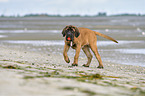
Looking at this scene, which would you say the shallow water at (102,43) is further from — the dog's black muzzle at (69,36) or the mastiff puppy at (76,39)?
the dog's black muzzle at (69,36)

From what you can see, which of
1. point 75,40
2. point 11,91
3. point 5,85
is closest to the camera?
point 11,91

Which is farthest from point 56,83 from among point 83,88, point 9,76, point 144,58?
point 144,58

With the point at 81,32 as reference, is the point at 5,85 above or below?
below

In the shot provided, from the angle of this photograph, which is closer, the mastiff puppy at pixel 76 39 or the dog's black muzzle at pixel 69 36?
the dog's black muzzle at pixel 69 36

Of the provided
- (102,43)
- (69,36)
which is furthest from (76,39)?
(102,43)

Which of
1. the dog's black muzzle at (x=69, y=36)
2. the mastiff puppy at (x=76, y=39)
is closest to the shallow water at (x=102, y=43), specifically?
the mastiff puppy at (x=76, y=39)

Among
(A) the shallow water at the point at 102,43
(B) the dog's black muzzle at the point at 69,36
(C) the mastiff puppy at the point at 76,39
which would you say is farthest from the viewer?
(A) the shallow water at the point at 102,43

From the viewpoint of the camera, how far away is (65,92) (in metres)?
5.12

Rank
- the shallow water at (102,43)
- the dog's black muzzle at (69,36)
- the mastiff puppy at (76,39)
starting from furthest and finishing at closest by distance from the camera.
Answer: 1. the shallow water at (102,43)
2. the mastiff puppy at (76,39)
3. the dog's black muzzle at (69,36)

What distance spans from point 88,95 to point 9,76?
1.78 meters

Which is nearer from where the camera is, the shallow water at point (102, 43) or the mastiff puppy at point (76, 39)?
the mastiff puppy at point (76, 39)

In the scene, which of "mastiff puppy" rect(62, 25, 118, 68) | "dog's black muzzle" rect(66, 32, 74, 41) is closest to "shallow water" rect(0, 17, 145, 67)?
"mastiff puppy" rect(62, 25, 118, 68)

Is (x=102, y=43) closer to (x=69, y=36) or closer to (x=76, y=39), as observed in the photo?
(x=76, y=39)

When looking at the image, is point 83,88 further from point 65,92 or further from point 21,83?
point 21,83
